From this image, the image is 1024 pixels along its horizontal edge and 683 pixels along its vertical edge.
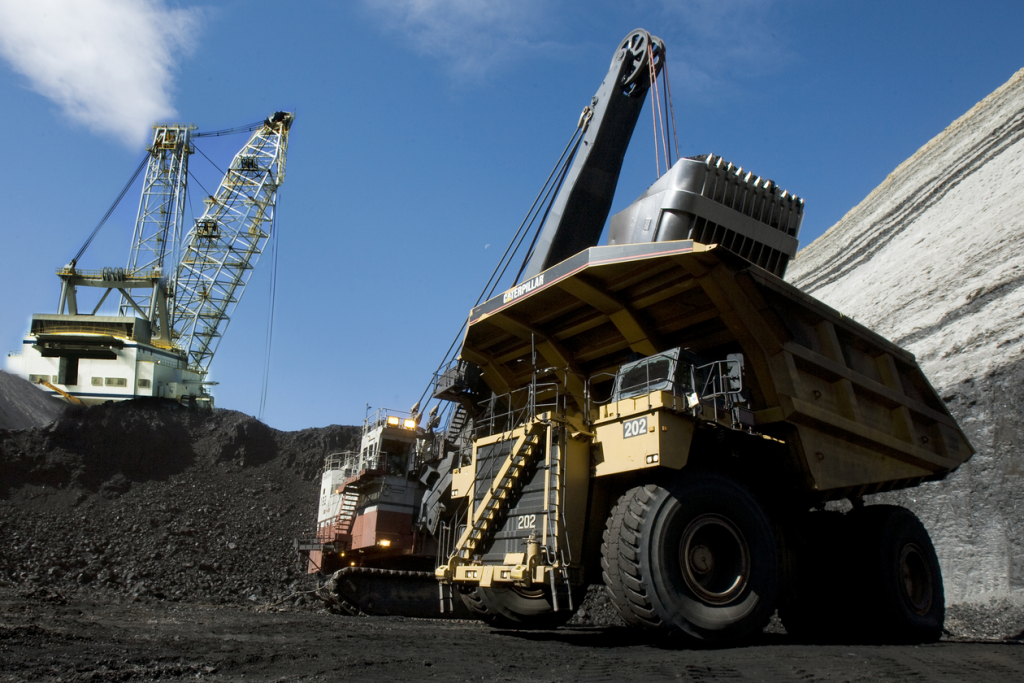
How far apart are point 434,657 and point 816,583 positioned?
6.15m

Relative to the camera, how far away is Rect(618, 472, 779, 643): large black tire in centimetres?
821

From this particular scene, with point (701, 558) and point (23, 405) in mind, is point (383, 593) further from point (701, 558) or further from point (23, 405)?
point (23, 405)

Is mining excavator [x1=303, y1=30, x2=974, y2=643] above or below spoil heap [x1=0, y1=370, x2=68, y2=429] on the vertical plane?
below

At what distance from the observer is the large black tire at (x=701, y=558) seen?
8.21m

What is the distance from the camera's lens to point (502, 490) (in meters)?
9.80

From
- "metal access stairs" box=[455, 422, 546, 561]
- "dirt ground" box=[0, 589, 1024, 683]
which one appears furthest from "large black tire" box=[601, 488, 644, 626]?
"metal access stairs" box=[455, 422, 546, 561]

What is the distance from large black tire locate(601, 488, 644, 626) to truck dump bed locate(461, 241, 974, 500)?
1972 mm

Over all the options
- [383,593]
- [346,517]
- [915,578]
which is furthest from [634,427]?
[346,517]

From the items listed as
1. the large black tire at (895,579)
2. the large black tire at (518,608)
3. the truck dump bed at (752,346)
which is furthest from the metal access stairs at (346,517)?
the large black tire at (895,579)

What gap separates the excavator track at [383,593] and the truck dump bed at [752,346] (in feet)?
21.7

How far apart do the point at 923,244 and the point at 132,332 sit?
36.6m

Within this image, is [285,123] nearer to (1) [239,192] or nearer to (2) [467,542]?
(1) [239,192]

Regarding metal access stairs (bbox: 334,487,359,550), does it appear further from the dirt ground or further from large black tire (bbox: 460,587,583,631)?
large black tire (bbox: 460,587,583,631)

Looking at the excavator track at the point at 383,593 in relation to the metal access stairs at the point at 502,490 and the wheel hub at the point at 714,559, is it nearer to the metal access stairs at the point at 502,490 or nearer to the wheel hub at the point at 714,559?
the metal access stairs at the point at 502,490
